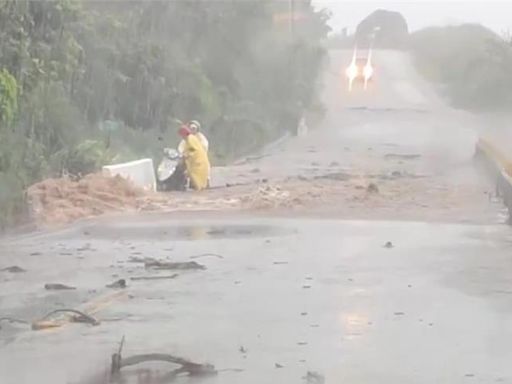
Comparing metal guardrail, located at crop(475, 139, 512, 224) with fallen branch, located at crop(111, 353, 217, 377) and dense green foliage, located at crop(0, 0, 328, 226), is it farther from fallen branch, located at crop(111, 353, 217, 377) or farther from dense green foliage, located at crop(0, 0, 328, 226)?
fallen branch, located at crop(111, 353, 217, 377)

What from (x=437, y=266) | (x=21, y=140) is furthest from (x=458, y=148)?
(x=437, y=266)

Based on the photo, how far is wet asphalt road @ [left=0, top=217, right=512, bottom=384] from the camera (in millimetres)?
9641

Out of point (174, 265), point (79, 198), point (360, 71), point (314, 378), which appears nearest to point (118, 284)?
point (174, 265)

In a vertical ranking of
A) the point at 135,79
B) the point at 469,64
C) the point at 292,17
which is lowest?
the point at 469,64

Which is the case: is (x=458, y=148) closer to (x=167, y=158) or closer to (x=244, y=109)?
(x=244, y=109)

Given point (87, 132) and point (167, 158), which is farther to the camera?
point (87, 132)

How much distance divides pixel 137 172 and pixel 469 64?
5759 cm

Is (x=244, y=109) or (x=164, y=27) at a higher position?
(x=164, y=27)

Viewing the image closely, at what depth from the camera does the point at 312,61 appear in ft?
202

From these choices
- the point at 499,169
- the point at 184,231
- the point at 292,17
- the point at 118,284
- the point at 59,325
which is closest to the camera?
the point at 59,325

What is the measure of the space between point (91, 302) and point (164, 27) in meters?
29.8

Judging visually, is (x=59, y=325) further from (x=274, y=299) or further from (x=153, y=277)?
(x=153, y=277)

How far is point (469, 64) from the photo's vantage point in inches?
3150

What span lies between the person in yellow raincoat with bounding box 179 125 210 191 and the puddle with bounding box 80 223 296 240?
589 cm
